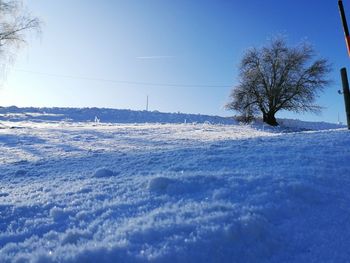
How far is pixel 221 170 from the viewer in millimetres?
5520

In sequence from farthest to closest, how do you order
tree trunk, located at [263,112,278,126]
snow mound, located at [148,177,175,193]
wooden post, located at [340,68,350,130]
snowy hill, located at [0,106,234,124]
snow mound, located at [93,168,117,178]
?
tree trunk, located at [263,112,278,126] → snowy hill, located at [0,106,234,124] → wooden post, located at [340,68,350,130] → snow mound, located at [93,168,117,178] → snow mound, located at [148,177,175,193]

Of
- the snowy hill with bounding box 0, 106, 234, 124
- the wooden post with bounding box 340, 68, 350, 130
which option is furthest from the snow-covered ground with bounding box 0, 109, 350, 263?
the snowy hill with bounding box 0, 106, 234, 124

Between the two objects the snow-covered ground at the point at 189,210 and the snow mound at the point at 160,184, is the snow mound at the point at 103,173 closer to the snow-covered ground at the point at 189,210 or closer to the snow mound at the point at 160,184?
the snow-covered ground at the point at 189,210

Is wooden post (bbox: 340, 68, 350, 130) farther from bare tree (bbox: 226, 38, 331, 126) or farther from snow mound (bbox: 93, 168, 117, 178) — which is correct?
bare tree (bbox: 226, 38, 331, 126)

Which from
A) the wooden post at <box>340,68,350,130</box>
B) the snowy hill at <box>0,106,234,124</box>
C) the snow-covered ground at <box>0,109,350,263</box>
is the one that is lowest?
the snow-covered ground at <box>0,109,350,263</box>

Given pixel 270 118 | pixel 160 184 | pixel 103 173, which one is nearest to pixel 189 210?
pixel 160 184

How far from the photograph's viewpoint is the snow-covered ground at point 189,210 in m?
3.20

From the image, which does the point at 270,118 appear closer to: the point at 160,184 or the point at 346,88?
the point at 346,88

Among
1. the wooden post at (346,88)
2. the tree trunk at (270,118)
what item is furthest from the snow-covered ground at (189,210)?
the tree trunk at (270,118)

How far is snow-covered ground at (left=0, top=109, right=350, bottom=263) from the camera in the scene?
126 inches

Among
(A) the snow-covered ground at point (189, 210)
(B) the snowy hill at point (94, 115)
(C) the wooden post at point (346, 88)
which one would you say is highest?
(C) the wooden post at point (346, 88)

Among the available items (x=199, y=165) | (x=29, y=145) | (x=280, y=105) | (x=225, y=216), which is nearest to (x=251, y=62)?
(x=280, y=105)

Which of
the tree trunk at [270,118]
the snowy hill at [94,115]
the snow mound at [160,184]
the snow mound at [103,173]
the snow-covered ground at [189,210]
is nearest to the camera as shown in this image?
the snow-covered ground at [189,210]

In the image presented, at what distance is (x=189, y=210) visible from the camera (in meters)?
3.87
